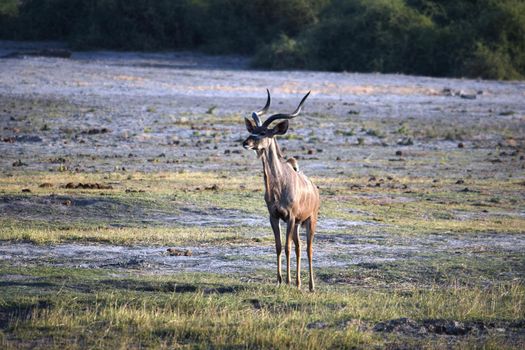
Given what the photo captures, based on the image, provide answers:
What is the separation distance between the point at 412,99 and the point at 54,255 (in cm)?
2538

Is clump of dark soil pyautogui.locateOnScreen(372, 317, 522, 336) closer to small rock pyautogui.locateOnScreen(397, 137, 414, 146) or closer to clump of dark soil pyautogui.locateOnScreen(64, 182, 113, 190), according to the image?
clump of dark soil pyautogui.locateOnScreen(64, 182, 113, 190)

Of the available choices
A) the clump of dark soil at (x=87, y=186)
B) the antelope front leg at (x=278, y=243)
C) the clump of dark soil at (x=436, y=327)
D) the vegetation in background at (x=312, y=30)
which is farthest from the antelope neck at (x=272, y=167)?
the vegetation in background at (x=312, y=30)

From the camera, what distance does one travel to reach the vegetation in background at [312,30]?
46.1m

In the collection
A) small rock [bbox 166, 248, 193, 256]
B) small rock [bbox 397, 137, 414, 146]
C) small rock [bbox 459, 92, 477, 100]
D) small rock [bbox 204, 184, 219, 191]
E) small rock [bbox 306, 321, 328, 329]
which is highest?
small rock [bbox 306, 321, 328, 329]

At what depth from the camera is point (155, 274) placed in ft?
37.8

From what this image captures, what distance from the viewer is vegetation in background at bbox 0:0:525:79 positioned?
46.1 metres

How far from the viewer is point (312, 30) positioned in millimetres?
49188

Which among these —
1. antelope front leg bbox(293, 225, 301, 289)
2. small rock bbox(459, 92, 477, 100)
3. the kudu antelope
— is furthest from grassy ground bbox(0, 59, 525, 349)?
small rock bbox(459, 92, 477, 100)

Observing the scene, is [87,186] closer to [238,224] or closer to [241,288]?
[238,224]

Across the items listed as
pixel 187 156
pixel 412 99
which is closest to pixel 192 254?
pixel 187 156

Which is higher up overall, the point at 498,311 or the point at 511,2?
the point at 511,2

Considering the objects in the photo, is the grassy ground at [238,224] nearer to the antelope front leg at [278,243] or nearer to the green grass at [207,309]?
the green grass at [207,309]

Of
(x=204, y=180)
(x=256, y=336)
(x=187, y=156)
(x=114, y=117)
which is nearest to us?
(x=256, y=336)

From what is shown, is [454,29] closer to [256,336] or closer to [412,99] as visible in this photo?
[412,99]
